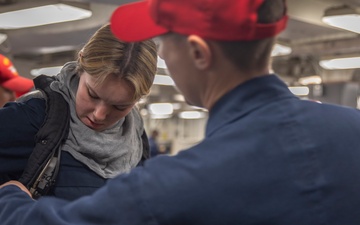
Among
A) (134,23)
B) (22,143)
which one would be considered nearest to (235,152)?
(134,23)

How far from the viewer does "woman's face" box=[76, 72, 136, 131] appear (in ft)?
4.99

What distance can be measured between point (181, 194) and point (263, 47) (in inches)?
11.9

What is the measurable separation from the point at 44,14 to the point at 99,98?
2.92m

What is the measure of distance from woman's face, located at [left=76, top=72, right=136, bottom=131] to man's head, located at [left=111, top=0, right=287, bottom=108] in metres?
0.60

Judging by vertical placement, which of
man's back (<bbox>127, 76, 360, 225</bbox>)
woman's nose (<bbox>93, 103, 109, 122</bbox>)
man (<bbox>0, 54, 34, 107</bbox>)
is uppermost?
man's back (<bbox>127, 76, 360, 225</bbox>)

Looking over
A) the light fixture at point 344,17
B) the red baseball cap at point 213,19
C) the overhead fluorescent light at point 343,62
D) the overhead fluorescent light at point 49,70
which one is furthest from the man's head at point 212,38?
the overhead fluorescent light at point 49,70

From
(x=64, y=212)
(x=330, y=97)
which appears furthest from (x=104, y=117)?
(x=330, y=97)

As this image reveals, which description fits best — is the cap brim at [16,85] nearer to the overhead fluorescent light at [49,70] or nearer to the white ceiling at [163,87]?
the white ceiling at [163,87]

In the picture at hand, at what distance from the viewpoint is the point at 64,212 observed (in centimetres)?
85

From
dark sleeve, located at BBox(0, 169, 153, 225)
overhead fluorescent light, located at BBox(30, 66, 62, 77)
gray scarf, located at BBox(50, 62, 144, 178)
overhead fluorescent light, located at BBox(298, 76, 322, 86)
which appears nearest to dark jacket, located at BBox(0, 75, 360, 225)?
dark sleeve, located at BBox(0, 169, 153, 225)

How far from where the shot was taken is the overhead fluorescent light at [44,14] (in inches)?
161

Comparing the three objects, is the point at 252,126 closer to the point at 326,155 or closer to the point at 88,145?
the point at 326,155

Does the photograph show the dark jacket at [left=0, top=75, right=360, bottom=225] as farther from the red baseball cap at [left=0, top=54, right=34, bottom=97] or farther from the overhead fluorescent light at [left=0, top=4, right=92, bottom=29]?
the overhead fluorescent light at [left=0, top=4, right=92, bottom=29]

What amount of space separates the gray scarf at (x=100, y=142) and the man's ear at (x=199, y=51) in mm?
694
